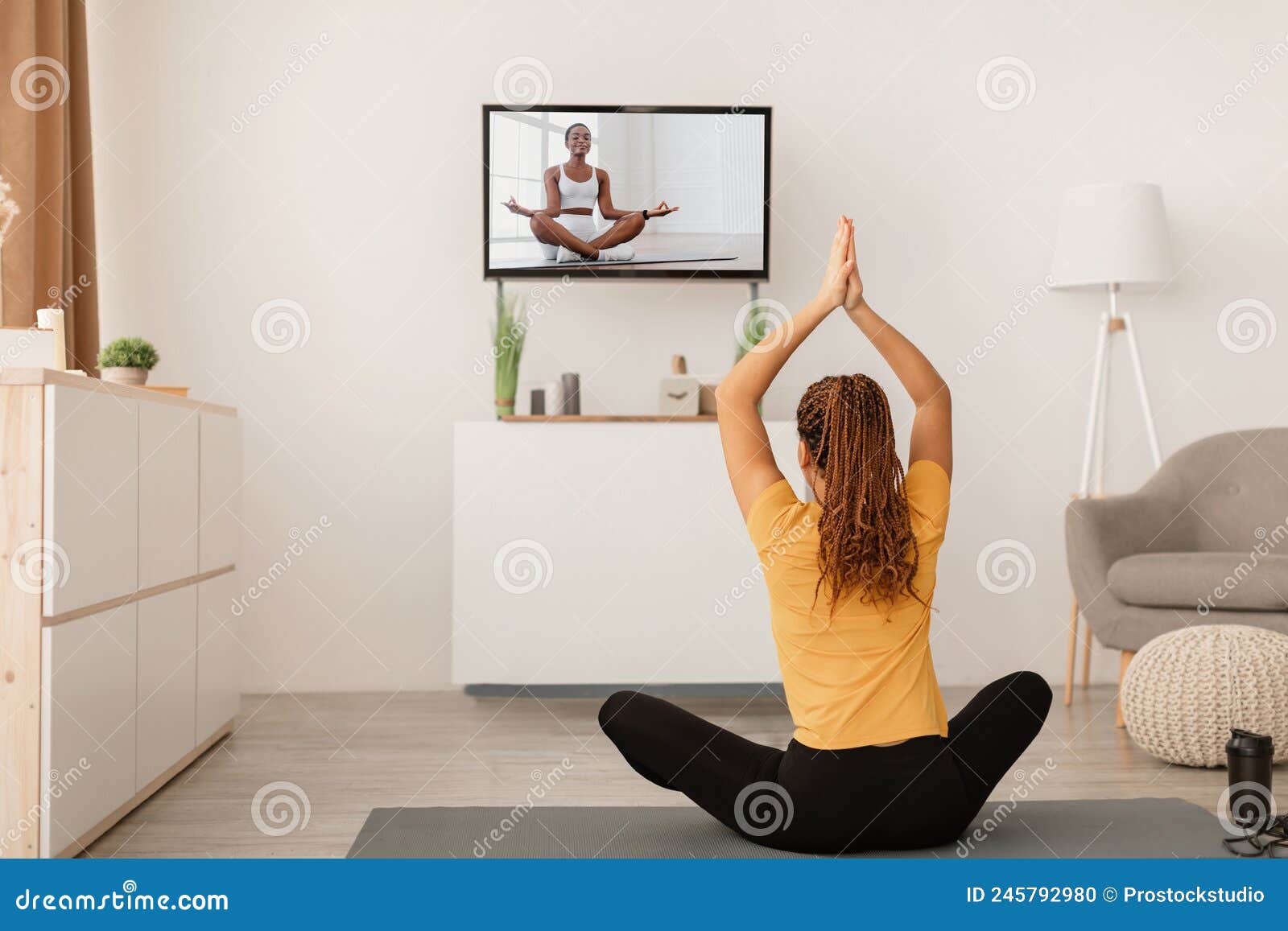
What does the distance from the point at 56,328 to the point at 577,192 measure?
185 centimetres

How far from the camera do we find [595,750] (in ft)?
10.4

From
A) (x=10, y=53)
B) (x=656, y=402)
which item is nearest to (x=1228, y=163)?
(x=656, y=402)

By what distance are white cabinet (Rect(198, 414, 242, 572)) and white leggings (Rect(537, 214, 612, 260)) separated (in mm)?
1157

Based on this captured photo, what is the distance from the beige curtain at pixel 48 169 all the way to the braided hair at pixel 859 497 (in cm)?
258

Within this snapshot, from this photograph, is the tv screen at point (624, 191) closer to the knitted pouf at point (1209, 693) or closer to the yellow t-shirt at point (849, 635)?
the knitted pouf at point (1209, 693)

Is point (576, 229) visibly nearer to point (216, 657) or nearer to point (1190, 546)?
point (216, 657)

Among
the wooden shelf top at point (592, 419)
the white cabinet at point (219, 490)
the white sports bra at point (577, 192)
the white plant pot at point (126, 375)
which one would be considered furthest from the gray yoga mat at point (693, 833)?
the white sports bra at point (577, 192)

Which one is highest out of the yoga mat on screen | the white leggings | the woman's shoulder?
the white leggings

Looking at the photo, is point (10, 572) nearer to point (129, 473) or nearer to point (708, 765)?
point (129, 473)

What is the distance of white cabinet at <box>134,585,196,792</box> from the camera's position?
2.57 metres

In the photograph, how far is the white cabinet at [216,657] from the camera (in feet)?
9.98

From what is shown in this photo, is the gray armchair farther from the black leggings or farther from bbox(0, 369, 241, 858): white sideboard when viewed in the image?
bbox(0, 369, 241, 858): white sideboard

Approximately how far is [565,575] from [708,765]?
166 centimetres

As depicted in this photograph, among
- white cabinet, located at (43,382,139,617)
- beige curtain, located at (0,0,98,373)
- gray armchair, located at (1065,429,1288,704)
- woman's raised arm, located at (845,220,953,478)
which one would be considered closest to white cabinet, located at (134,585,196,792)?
white cabinet, located at (43,382,139,617)
